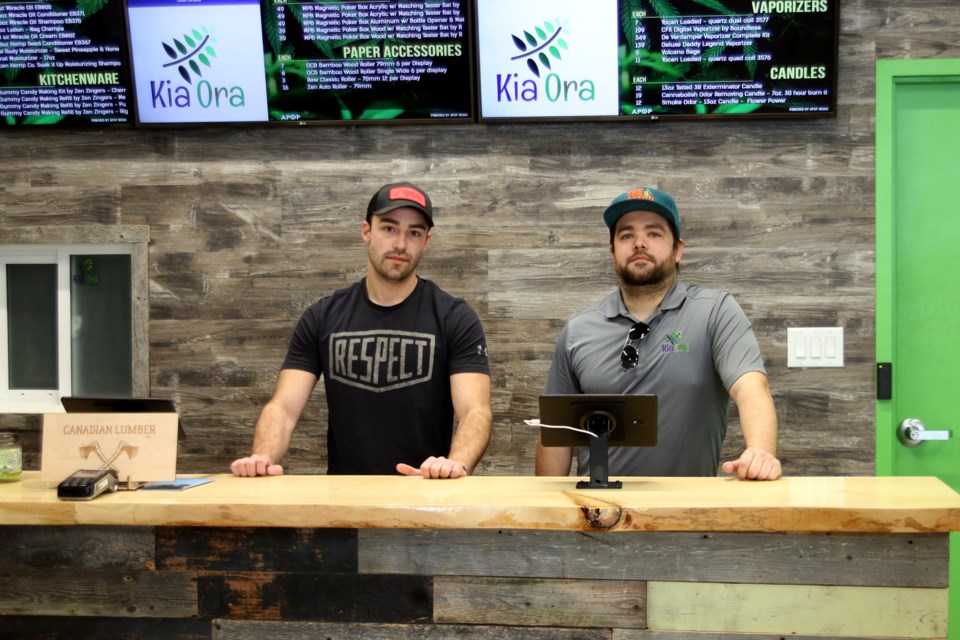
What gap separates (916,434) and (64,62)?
310 centimetres

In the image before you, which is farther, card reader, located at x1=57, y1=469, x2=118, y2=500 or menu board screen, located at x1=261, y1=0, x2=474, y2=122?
menu board screen, located at x1=261, y1=0, x2=474, y2=122

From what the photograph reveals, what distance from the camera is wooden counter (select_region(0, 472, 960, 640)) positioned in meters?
1.60

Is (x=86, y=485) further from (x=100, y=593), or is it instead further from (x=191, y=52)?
(x=191, y=52)

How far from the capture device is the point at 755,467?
192cm

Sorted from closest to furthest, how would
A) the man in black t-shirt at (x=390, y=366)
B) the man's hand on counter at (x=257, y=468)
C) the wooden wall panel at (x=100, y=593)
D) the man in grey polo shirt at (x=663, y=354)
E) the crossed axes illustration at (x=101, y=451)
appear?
the wooden wall panel at (x=100, y=593), the crossed axes illustration at (x=101, y=451), the man's hand on counter at (x=257, y=468), the man in grey polo shirt at (x=663, y=354), the man in black t-shirt at (x=390, y=366)

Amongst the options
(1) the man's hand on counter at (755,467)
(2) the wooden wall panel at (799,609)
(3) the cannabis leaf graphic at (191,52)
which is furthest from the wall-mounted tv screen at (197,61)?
(2) the wooden wall panel at (799,609)

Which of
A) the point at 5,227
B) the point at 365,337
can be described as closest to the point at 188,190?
the point at 5,227

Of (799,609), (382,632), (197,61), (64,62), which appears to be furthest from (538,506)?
(64,62)

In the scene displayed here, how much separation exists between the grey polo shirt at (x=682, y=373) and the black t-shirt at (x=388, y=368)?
0.38 m

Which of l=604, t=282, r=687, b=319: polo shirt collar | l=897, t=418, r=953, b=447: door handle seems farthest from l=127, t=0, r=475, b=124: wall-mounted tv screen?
l=897, t=418, r=953, b=447: door handle

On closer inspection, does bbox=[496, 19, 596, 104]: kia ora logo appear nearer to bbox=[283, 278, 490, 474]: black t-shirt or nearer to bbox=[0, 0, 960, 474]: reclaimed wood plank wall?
bbox=[0, 0, 960, 474]: reclaimed wood plank wall

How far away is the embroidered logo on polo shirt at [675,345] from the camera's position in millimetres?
2273

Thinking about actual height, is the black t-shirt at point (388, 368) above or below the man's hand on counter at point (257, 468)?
above

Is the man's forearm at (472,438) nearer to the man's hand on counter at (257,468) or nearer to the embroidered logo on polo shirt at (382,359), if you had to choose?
the embroidered logo on polo shirt at (382,359)
